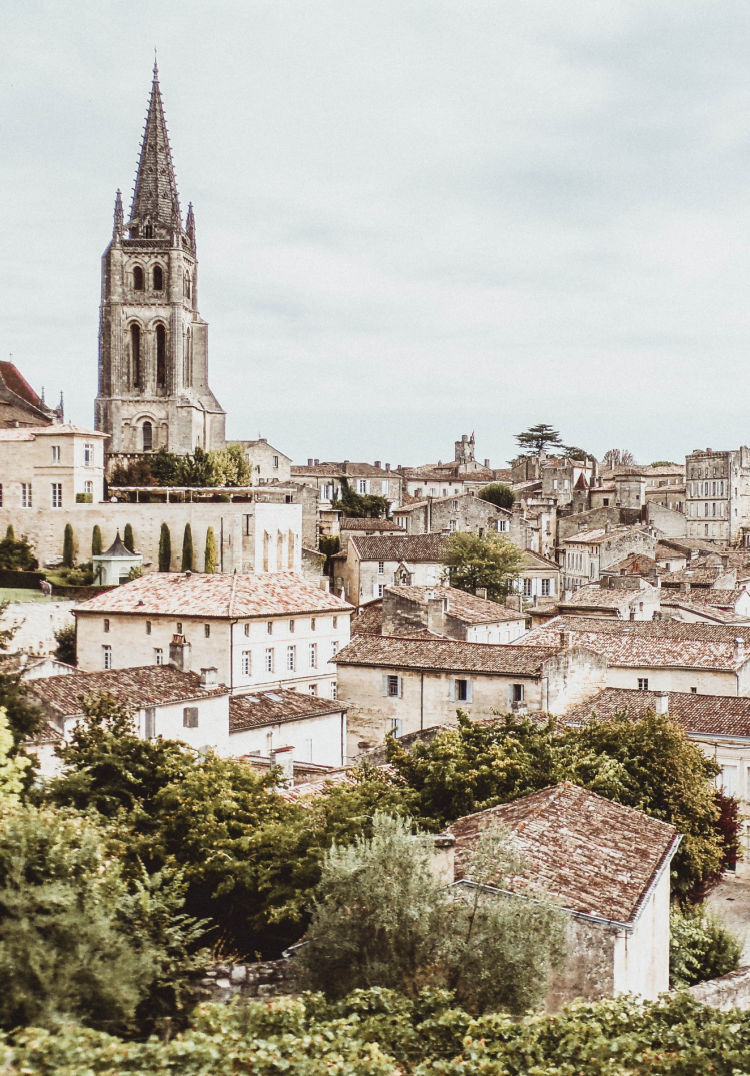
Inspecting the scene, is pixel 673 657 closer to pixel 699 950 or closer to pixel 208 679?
pixel 208 679

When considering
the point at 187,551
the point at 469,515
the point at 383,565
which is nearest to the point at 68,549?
the point at 187,551

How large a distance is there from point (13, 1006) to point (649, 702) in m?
25.8

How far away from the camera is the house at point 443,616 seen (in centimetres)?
4791

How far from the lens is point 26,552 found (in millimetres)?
60031

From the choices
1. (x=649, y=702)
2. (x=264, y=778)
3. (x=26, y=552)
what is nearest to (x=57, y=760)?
(x=264, y=778)

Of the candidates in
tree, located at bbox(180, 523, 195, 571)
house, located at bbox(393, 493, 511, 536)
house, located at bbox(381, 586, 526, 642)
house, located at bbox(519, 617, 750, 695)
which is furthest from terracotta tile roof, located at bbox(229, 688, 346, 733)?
house, located at bbox(393, 493, 511, 536)

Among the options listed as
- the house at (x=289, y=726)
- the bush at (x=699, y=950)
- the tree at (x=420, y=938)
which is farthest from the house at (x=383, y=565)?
the tree at (x=420, y=938)

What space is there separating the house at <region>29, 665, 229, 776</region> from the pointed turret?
215 ft

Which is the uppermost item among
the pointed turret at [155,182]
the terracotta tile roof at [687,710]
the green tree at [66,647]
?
the pointed turret at [155,182]

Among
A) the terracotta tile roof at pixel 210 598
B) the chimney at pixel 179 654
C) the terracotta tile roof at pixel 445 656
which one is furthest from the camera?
the terracotta tile roof at pixel 210 598

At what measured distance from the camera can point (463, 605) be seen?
50875 millimetres

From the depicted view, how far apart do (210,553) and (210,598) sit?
61.6 ft

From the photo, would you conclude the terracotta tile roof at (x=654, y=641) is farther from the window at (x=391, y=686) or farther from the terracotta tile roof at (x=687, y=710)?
the window at (x=391, y=686)

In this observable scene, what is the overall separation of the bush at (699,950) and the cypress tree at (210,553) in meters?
42.2
